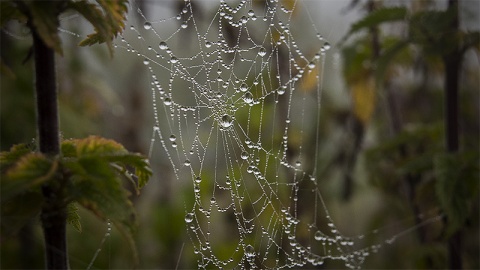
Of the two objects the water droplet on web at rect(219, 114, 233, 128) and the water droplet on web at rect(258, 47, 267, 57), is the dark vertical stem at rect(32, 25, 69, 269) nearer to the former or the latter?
the water droplet on web at rect(219, 114, 233, 128)

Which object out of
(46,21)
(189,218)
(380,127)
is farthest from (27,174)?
(380,127)

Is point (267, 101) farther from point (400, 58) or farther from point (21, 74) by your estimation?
point (21, 74)

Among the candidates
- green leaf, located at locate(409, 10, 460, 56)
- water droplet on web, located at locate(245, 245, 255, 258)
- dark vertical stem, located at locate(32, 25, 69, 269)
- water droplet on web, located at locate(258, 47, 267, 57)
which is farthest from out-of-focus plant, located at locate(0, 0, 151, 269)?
green leaf, located at locate(409, 10, 460, 56)

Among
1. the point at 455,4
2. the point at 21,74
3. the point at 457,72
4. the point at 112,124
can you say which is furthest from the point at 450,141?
the point at 112,124

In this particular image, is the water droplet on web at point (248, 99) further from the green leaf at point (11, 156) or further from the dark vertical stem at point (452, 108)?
the green leaf at point (11, 156)

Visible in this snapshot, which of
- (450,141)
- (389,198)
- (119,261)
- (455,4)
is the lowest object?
(119,261)

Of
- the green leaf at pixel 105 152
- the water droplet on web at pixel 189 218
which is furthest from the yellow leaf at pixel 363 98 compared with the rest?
the green leaf at pixel 105 152
